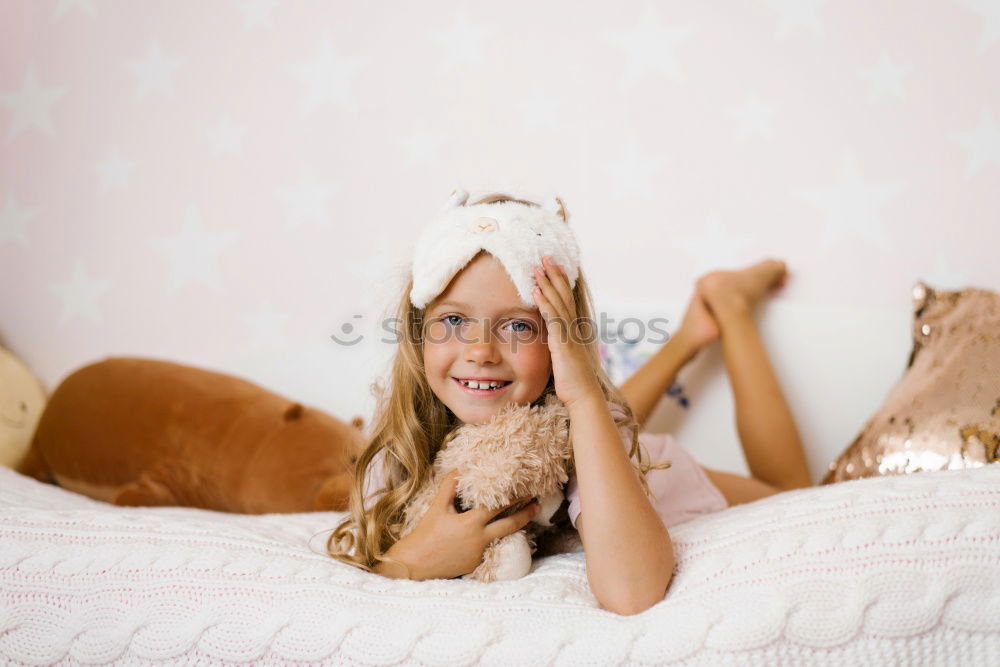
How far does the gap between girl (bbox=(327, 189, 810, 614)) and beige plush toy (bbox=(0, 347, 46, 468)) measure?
1.05m

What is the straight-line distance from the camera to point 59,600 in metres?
0.96

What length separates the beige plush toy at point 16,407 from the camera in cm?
177

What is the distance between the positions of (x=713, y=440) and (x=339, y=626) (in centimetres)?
104

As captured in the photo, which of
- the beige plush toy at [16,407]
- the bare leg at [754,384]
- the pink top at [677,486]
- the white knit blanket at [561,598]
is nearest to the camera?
the white knit blanket at [561,598]

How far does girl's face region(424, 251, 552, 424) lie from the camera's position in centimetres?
105

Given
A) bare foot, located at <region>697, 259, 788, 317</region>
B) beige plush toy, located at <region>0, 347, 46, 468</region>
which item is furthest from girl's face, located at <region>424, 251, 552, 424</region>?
beige plush toy, located at <region>0, 347, 46, 468</region>

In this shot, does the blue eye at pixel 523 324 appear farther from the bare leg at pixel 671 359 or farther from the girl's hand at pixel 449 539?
the bare leg at pixel 671 359

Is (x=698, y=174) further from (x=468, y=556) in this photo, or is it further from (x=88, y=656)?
(x=88, y=656)

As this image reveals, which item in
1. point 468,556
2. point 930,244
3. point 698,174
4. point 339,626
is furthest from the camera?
point 698,174

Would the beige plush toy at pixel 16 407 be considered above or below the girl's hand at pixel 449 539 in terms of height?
below

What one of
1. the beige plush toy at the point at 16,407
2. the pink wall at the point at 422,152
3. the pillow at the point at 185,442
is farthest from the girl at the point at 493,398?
the beige plush toy at the point at 16,407

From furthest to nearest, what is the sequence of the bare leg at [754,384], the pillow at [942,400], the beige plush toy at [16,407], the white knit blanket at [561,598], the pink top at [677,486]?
the beige plush toy at [16,407] → the bare leg at [754,384] → the pink top at [677,486] → the pillow at [942,400] → the white knit blanket at [561,598]

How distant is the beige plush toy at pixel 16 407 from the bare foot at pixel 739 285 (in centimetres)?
153

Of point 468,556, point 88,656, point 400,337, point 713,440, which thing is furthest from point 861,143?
point 88,656
